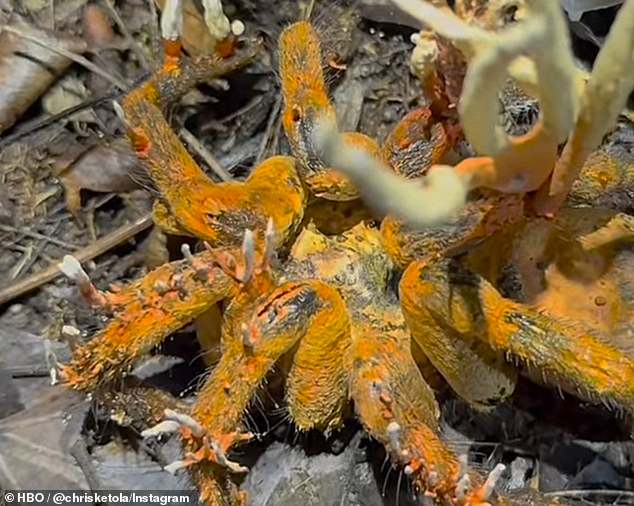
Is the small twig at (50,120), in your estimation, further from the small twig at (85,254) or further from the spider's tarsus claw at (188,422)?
the spider's tarsus claw at (188,422)

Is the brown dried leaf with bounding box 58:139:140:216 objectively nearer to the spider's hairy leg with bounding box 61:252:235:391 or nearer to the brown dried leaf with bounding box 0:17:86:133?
the brown dried leaf with bounding box 0:17:86:133

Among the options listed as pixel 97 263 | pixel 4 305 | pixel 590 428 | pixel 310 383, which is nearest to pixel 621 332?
pixel 590 428

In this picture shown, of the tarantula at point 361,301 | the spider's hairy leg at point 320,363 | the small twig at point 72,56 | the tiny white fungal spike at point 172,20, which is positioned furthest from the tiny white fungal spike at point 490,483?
the small twig at point 72,56

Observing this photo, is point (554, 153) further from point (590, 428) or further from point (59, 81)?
point (59, 81)

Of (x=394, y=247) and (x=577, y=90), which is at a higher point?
(x=577, y=90)

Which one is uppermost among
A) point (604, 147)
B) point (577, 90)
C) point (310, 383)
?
point (577, 90)

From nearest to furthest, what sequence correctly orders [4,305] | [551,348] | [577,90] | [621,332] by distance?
[577,90] < [551,348] < [621,332] < [4,305]
